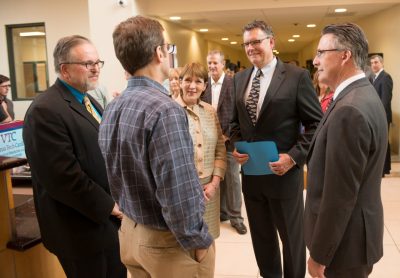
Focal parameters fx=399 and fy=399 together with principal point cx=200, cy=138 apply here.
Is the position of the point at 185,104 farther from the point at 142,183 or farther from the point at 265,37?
the point at 142,183

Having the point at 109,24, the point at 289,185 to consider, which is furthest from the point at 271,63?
the point at 109,24

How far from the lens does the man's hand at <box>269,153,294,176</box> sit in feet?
7.41

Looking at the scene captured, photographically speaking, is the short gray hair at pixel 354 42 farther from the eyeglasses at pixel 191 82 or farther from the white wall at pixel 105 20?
the white wall at pixel 105 20

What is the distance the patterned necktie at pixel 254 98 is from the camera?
2393 millimetres

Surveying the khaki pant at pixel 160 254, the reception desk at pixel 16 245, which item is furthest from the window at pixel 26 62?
the khaki pant at pixel 160 254

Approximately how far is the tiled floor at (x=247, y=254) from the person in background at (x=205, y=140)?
0.67 m

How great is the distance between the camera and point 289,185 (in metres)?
2.35

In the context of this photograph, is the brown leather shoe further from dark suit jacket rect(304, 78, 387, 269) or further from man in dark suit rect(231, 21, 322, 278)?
dark suit jacket rect(304, 78, 387, 269)

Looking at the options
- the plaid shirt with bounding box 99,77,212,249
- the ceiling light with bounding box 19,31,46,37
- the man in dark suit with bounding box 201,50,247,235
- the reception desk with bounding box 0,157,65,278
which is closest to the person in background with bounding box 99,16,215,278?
the plaid shirt with bounding box 99,77,212,249

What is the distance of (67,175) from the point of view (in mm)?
1715

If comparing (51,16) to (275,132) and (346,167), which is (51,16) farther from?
(346,167)

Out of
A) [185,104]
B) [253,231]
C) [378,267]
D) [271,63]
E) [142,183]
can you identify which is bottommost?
[378,267]

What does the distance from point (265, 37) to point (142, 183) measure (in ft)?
4.61

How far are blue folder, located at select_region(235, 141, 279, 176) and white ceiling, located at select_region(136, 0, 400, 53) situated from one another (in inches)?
169
